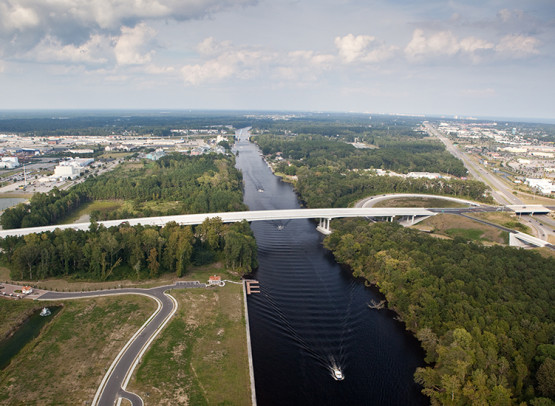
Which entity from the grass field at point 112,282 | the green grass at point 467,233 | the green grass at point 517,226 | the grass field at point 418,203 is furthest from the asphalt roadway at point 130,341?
the green grass at point 517,226

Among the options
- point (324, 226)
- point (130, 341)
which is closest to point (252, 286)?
point (130, 341)

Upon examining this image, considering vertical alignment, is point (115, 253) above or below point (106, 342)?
above

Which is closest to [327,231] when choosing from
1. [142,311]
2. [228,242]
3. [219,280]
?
[228,242]

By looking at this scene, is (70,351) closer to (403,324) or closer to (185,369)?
(185,369)

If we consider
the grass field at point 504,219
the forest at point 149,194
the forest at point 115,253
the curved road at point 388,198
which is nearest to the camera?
the forest at point 115,253

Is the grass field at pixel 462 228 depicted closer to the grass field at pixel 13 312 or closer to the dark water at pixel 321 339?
the dark water at pixel 321 339

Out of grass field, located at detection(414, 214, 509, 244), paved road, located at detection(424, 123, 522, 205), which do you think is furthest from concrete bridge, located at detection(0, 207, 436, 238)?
paved road, located at detection(424, 123, 522, 205)

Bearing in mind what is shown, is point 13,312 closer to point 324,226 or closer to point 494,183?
point 324,226
